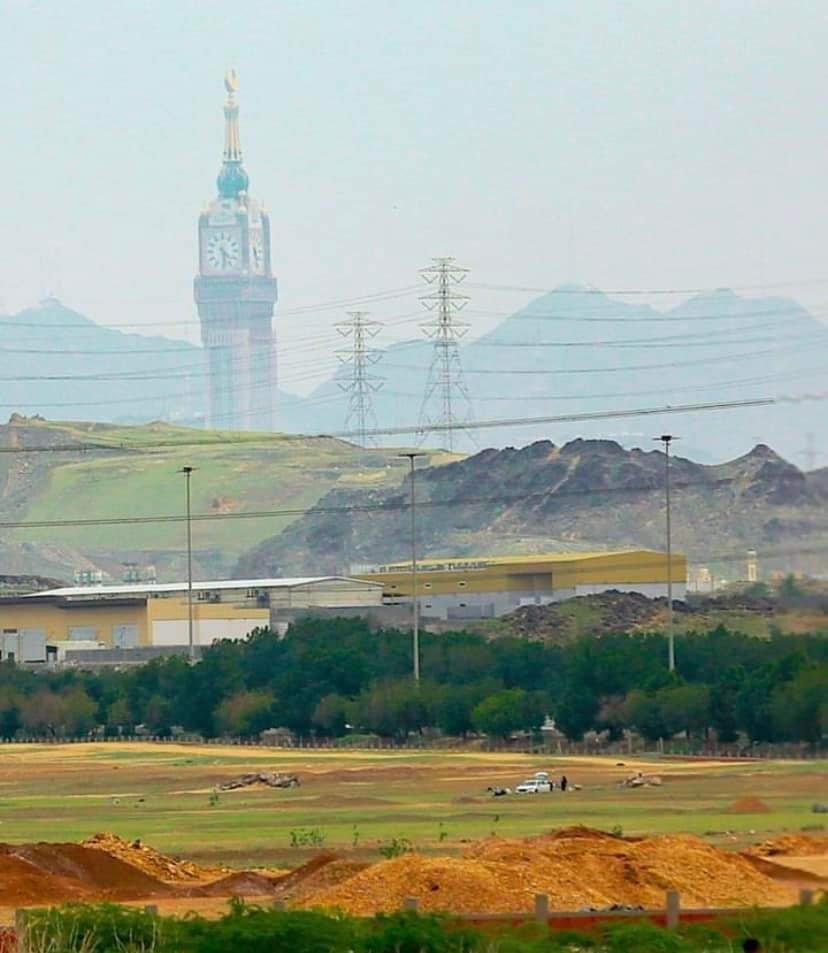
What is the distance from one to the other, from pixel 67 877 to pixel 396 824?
797 inches

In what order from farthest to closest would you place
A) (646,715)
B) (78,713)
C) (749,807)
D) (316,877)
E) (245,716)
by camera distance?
(78,713), (245,716), (646,715), (749,807), (316,877)

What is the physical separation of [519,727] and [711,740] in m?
13.6

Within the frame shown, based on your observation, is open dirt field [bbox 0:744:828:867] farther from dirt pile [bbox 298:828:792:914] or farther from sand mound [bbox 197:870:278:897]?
dirt pile [bbox 298:828:792:914]

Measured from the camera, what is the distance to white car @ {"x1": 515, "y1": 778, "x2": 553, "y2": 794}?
289 ft

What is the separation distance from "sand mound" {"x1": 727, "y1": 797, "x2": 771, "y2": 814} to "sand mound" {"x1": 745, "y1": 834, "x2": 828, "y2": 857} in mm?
11825

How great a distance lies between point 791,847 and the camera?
60.9 metres

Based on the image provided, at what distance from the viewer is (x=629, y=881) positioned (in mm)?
51344

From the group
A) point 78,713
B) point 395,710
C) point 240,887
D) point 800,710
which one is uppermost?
point 78,713

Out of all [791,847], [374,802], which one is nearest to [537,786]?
[374,802]

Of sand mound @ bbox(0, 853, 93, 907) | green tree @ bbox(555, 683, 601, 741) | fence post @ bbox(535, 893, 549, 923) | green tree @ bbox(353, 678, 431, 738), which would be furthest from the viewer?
green tree @ bbox(353, 678, 431, 738)

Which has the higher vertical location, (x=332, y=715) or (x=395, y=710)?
(x=395, y=710)

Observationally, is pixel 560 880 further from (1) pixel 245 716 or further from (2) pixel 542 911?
(1) pixel 245 716

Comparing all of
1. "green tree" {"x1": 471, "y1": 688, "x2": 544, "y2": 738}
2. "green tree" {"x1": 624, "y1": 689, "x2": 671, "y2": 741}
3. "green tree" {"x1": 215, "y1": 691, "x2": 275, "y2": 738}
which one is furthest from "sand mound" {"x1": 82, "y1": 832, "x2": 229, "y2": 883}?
Answer: "green tree" {"x1": 215, "y1": 691, "x2": 275, "y2": 738}

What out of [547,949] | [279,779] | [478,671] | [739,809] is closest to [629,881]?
[547,949]
